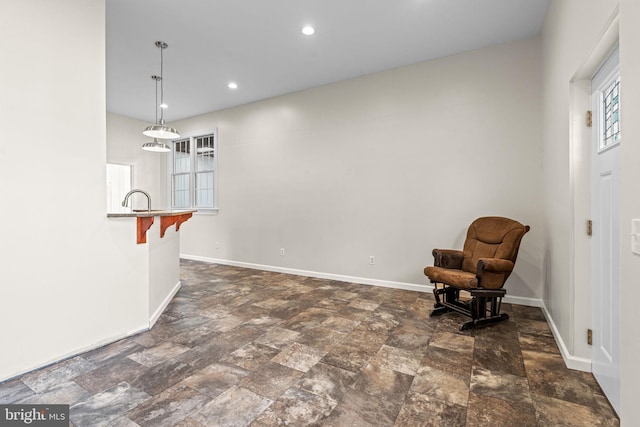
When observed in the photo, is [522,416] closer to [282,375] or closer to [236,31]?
[282,375]

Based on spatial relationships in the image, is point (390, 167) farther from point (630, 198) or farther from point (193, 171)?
point (193, 171)

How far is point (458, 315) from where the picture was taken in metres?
3.26

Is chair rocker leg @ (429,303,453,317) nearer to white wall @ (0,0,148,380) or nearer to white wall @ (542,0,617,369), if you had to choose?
white wall @ (542,0,617,369)

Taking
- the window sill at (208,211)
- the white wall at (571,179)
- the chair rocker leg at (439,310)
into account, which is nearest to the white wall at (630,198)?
the white wall at (571,179)

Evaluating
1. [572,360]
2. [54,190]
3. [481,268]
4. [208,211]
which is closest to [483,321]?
[481,268]

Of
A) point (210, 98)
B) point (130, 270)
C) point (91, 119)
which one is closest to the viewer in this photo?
point (91, 119)

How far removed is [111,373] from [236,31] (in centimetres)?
344

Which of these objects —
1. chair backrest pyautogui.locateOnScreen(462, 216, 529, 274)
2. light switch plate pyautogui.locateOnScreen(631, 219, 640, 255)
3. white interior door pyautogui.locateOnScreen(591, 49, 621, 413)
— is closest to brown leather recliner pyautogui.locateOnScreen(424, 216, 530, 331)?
chair backrest pyautogui.locateOnScreen(462, 216, 529, 274)

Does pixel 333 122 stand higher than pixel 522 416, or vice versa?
pixel 333 122

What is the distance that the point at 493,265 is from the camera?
2828 mm

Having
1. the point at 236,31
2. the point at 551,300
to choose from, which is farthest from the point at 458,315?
the point at 236,31

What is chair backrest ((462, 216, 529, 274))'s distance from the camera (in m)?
3.00

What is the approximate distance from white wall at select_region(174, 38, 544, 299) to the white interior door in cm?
161

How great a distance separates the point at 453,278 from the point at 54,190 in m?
3.42
